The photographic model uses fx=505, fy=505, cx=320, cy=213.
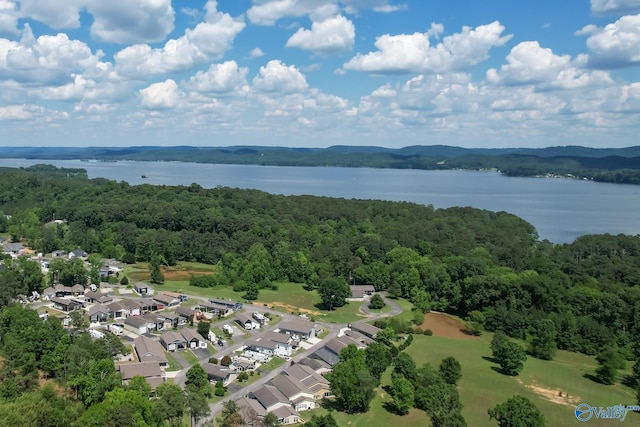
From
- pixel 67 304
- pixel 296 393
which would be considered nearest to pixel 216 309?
pixel 67 304

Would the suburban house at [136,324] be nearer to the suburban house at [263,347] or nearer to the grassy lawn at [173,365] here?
the grassy lawn at [173,365]

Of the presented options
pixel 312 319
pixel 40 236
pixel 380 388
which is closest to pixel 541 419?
pixel 380 388

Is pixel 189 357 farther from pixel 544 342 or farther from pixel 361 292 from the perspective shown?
pixel 544 342

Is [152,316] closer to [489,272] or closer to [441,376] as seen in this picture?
[441,376]

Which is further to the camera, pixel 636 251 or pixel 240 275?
pixel 636 251

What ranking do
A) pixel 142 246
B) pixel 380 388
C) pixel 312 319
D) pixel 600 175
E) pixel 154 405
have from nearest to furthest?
1. pixel 154 405
2. pixel 380 388
3. pixel 312 319
4. pixel 142 246
5. pixel 600 175

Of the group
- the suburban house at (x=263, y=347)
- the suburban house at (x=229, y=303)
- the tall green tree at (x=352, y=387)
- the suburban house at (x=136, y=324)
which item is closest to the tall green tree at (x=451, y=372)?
the tall green tree at (x=352, y=387)
